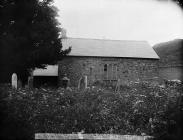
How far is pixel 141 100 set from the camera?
42.1ft

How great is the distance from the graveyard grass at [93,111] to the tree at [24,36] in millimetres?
6610

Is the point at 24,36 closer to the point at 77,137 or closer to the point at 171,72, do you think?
the point at 77,137

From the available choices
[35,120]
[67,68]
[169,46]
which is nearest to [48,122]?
[35,120]

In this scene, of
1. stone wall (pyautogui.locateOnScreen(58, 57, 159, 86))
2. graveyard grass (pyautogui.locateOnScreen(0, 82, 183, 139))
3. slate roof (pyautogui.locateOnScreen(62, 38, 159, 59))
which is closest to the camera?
graveyard grass (pyautogui.locateOnScreen(0, 82, 183, 139))

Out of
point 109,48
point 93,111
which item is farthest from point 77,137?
point 109,48

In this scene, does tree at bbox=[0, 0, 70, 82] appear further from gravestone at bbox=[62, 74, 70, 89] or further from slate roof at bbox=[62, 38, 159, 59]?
slate roof at bbox=[62, 38, 159, 59]

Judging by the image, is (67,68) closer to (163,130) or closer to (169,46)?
(169,46)

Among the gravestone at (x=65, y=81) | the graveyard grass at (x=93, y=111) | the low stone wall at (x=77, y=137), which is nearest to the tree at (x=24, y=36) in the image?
the graveyard grass at (x=93, y=111)

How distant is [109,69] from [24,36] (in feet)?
→ 39.6

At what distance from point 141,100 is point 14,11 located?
39.0 ft

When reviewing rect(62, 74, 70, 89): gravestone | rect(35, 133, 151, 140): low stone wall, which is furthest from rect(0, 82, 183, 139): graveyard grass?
rect(62, 74, 70, 89): gravestone

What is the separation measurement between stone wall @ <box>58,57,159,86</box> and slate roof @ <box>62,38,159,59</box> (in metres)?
0.53

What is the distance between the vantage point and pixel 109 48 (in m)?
31.7

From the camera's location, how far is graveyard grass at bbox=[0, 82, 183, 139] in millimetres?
9828
